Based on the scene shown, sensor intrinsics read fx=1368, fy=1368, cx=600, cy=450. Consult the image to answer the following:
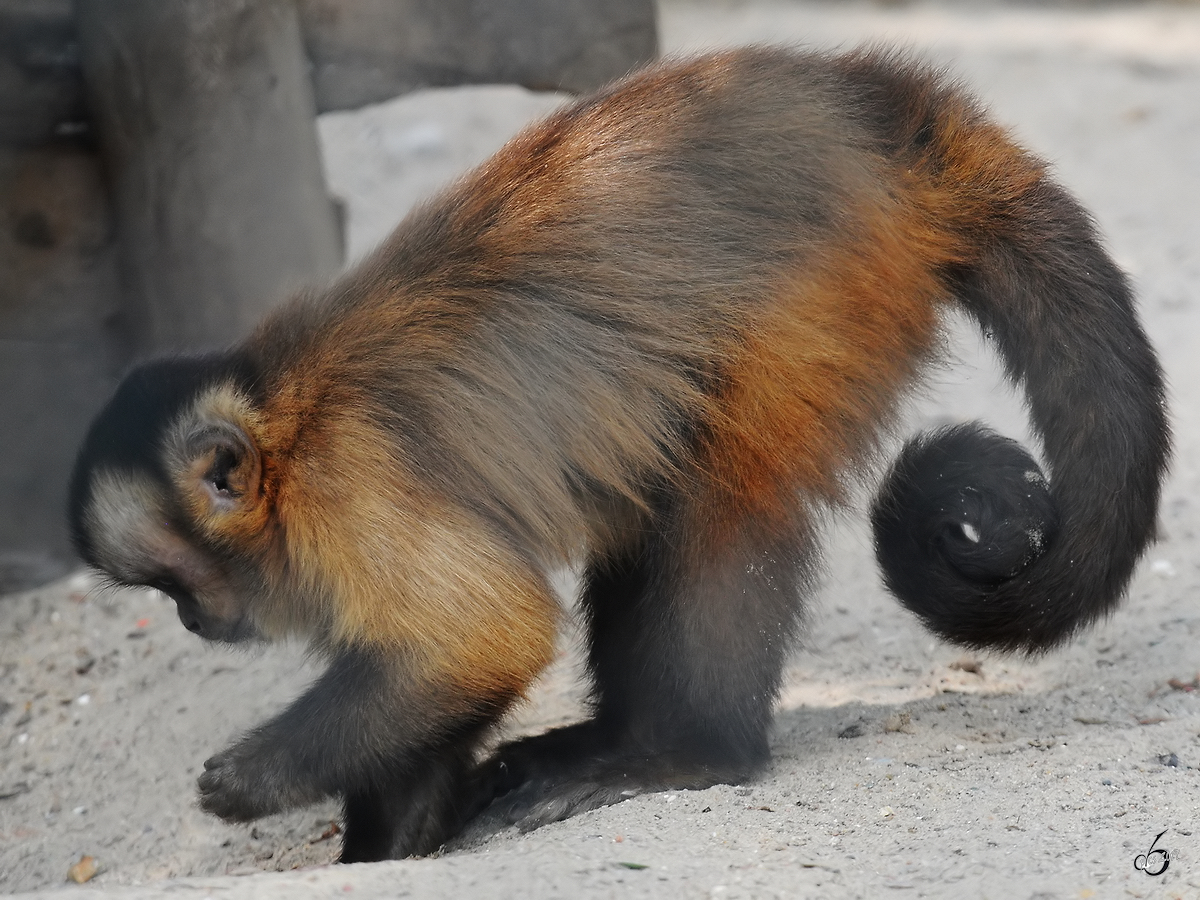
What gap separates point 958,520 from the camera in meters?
3.24

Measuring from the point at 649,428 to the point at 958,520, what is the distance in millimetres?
788

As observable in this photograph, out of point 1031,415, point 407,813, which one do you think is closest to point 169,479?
point 407,813

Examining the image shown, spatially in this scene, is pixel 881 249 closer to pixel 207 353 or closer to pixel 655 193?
pixel 655 193

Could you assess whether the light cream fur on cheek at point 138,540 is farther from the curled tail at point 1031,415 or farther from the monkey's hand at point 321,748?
the curled tail at point 1031,415

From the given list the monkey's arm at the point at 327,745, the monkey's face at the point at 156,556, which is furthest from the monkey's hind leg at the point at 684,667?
the monkey's face at the point at 156,556

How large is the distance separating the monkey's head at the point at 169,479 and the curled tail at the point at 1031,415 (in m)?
1.61

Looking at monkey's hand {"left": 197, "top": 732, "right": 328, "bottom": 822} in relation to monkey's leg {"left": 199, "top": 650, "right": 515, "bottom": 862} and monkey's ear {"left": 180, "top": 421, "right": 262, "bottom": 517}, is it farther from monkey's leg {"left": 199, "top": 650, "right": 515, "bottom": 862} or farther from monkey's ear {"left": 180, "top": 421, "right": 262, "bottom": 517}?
monkey's ear {"left": 180, "top": 421, "right": 262, "bottom": 517}

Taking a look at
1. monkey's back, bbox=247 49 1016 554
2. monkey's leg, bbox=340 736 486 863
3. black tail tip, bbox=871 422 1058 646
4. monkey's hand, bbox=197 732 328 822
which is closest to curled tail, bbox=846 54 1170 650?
black tail tip, bbox=871 422 1058 646

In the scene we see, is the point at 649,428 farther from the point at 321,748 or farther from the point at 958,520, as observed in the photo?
the point at 321,748

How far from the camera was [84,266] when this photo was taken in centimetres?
Result: 495

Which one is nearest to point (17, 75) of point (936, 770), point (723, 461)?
point (723, 461)

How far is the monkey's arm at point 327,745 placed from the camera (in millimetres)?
3006
